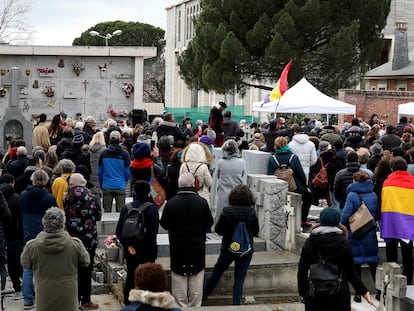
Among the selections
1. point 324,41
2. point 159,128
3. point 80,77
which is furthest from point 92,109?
point 159,128

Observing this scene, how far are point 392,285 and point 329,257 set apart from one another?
25.8 inches

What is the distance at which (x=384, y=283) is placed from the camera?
8.81 m

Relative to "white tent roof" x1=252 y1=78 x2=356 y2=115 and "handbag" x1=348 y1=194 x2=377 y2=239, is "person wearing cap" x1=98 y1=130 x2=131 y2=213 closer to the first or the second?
"handbag" x1=348 y1=194 x2=377 y2=239

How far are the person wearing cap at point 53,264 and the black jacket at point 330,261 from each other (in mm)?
2210

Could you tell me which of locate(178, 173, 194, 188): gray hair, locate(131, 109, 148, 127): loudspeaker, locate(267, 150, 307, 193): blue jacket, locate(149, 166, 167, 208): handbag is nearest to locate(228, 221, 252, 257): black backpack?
locate(178, 173, 194, 188): gray hair

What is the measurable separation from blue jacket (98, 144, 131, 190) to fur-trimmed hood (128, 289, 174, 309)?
27.0ft

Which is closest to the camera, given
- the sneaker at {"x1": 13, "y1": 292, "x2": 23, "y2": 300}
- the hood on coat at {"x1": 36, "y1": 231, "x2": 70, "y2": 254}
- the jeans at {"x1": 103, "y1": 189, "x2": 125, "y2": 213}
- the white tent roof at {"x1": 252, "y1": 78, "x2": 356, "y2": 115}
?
the hood on coat at {"x1": 36, "y1": 231, "x2": 70, "y2": 254}

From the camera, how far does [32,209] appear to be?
11.0 m

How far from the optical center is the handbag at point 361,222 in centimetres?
1116

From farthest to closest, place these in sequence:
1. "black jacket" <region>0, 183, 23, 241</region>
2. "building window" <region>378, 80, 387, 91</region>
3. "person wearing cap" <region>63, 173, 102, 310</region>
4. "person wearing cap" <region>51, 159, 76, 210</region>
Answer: "building window" <region>378, 80, 387, 91</region>, "person wearing cap" <region>51, 159, 76, 210</region>, "black jacket" <region>0, 183, 23, 241</region>, "person wearing cap" <region>63, 173, 102, 310</region>

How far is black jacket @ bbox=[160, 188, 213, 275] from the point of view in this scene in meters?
10.5

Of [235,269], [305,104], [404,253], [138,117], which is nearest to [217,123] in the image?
[305,104]

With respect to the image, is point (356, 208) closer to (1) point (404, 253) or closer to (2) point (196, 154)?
(1) point (404, 253)

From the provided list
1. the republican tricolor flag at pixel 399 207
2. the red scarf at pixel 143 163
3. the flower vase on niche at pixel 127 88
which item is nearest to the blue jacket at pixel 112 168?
the red scarf at pixel 143 163
